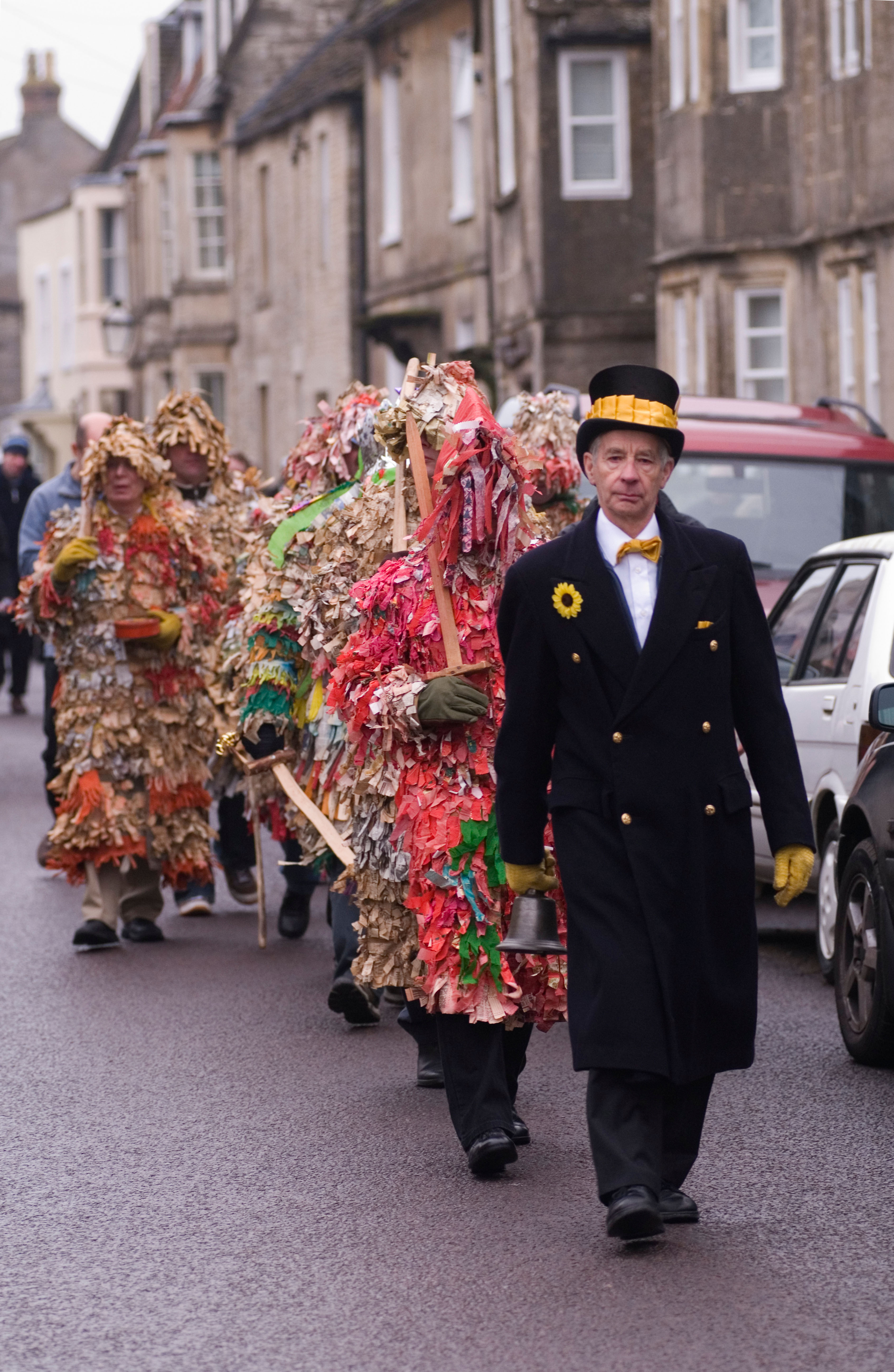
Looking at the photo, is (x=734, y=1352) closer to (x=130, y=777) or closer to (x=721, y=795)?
(x=721, y=795)

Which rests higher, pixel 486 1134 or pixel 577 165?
pixel 577 165

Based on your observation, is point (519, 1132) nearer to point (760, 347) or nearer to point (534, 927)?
point (534, 927)

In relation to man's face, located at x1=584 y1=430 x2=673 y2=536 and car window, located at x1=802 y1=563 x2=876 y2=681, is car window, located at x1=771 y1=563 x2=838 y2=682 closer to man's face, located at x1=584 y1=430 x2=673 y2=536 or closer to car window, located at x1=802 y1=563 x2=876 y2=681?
car window, located at x1=802 y1=563 x2=876 y2=681

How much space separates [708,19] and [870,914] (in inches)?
756

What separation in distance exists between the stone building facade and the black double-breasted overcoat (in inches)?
663

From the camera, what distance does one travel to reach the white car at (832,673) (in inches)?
353

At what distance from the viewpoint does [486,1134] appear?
631 cm

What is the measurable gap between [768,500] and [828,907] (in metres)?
4.62

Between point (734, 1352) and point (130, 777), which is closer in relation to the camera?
point (734, 1352)

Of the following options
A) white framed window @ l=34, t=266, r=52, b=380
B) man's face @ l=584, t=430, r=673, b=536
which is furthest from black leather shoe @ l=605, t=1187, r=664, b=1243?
white framed window @ l=34, t=266, r=52, b=380

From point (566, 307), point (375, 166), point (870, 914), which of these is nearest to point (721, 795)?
point (870, 914)

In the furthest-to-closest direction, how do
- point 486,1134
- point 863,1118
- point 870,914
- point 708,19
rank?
point 708,19 → point 870,914 → point 863,1118 → point 486,1134

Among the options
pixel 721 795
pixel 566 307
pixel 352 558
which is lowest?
pixel 721 795

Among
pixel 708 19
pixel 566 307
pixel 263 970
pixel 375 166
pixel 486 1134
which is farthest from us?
pixel 375 166
